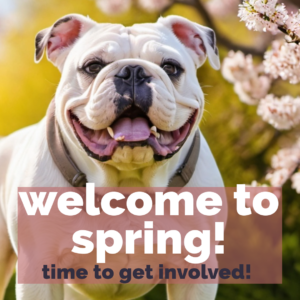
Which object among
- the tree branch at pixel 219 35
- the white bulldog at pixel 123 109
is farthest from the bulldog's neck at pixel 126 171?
the tree branch at pixel 219 35

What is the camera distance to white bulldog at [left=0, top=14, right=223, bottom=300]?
2.20m

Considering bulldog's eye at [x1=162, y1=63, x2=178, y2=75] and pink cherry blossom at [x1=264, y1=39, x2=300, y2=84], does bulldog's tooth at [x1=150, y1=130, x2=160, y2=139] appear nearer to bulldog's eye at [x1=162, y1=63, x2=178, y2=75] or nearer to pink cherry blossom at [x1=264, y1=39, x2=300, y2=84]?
bulldog's eye at [x1=162, y1=63, x2=178, y2=75]

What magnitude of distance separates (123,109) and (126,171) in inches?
13.2

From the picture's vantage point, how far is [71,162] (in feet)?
7.93

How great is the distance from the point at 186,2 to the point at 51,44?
2380 millimetres

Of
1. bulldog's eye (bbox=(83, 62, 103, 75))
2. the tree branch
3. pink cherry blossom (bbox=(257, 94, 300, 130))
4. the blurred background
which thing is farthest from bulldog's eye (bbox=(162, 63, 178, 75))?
the tree branch

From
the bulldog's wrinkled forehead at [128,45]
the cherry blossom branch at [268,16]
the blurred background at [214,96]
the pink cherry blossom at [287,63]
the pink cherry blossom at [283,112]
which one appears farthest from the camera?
the blurred background at [214,96]

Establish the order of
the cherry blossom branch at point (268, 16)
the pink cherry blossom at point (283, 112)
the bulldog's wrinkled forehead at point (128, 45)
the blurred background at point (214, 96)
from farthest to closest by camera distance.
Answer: the blurred background at point (214, 96)
the pink cherry blossom at point (283, 112)
the bulldog's wrinkled forehead at point (128, 45)
the cherry blossom branch at point (268, 16)

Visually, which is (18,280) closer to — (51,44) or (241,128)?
(51,44)

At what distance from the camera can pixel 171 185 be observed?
97.6 inches

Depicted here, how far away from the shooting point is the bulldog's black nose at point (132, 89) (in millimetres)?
2184

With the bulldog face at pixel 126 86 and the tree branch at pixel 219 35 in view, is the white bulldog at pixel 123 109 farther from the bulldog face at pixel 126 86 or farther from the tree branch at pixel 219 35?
the tree branch at pixel 219 35

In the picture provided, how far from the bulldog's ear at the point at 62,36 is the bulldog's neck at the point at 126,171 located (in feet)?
1.15

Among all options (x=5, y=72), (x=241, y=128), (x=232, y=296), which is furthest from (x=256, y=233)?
(x=5, y=72)
